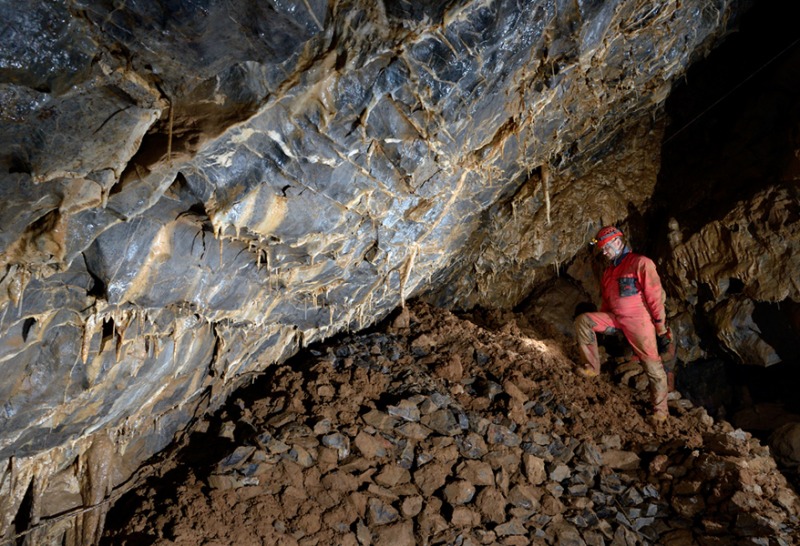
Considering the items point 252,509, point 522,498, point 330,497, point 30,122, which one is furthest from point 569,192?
point 30,122

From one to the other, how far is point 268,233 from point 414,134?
1.50 metres

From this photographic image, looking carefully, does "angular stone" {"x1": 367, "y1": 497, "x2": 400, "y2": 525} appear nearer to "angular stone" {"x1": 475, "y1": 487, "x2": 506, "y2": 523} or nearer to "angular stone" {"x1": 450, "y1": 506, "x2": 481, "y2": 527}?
"angular stone" {"x1": 450, "y1": 506, "x2": 481, "y2": 527}

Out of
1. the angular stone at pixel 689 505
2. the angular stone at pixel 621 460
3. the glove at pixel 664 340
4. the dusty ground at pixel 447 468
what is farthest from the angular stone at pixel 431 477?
the glove at pixel 664 340

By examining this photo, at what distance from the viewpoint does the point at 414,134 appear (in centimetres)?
428

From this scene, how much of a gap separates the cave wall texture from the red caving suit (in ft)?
4.90

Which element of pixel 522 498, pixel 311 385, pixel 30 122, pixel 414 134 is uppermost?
pixel 414 134

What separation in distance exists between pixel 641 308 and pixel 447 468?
2975 mm

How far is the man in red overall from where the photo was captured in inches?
222

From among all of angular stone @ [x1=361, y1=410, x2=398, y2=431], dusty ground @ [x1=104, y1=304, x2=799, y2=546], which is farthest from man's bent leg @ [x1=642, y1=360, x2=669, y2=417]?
angular stone @ [x1=361, y1=410, x2=398, y2=431]

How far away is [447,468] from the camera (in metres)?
4.57

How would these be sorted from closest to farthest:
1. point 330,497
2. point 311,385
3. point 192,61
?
point 192,61
point 330,497
point 311,385

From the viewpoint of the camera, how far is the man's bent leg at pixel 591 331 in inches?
240

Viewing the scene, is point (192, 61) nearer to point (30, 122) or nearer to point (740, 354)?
point (30, 122)

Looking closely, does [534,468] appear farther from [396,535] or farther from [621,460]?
[396,535]
